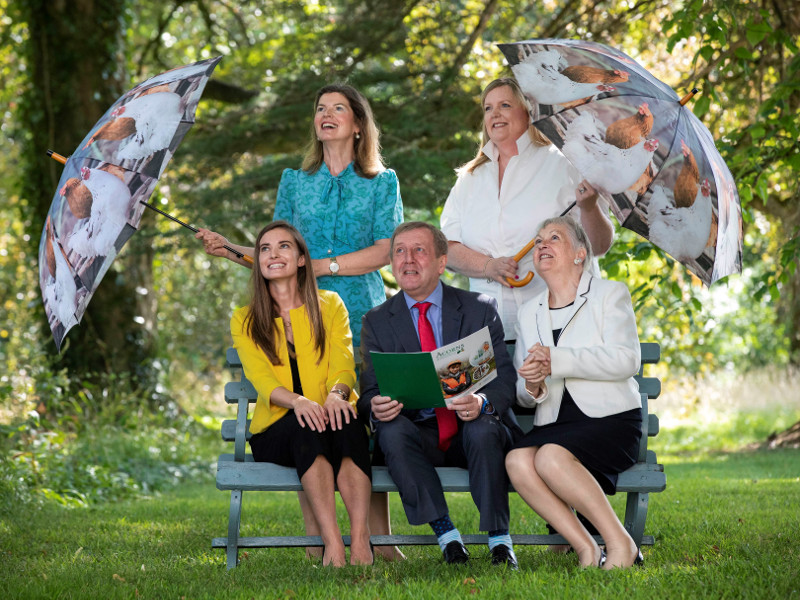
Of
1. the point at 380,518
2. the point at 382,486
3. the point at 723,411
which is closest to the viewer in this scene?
the point at 382,486

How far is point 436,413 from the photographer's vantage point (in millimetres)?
3969

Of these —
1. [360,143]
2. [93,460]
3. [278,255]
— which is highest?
[360,143]

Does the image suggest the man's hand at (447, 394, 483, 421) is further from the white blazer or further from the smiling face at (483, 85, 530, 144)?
the smiling face at (483, 85, 530, 144)

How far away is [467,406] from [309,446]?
67 centimetres

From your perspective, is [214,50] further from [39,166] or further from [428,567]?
[428,567]

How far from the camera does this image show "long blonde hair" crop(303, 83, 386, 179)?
4.55 metres

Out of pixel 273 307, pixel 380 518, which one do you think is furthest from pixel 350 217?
pixel 380 518

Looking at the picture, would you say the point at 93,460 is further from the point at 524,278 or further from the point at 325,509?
the point at 524,278

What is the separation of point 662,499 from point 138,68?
8.80 m

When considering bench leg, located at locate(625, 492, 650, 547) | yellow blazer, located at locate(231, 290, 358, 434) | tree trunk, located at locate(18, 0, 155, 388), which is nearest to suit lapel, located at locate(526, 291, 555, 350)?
bench leg, located at locate(625, 492, 650, 547)

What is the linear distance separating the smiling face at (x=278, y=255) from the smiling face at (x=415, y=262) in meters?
0.46

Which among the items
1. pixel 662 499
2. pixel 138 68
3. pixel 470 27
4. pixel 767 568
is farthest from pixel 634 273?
pixel 767 568

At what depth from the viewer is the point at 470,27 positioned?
37.8ft

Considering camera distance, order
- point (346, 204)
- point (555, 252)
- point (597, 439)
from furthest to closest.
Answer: point (346, 204)
point (555, 252)
point (597, 439)
